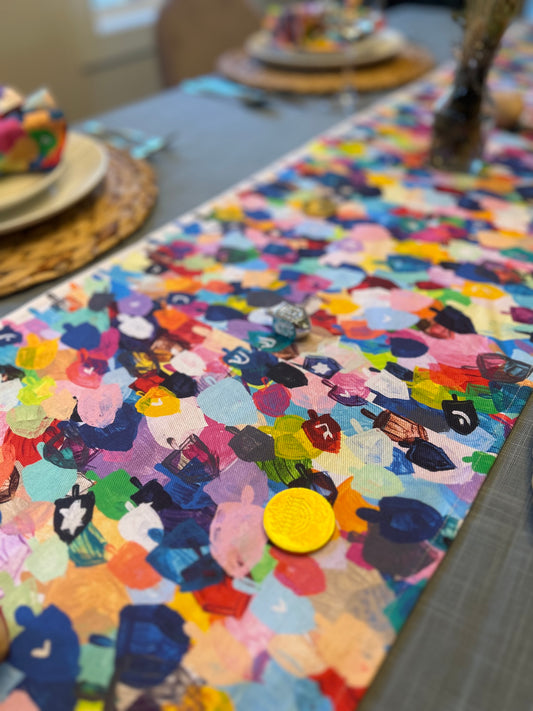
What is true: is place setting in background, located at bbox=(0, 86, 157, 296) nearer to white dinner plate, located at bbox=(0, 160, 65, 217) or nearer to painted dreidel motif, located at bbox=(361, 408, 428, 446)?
white dinner plate, located at bbox=(0, 160, 65, 217)

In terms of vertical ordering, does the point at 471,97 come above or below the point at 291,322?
above

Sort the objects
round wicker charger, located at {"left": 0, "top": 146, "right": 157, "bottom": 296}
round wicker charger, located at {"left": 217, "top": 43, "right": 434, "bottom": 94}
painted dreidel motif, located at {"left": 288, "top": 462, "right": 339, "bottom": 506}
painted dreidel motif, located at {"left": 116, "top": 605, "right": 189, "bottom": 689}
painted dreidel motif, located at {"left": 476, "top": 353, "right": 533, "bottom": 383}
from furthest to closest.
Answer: round wicker charger, located at {"left": 217, "top": 43, "right": 434, "bottom": 94}, round wicker charger, located at {"left": 0, "top": 146, "right": 157, "bottom": 296}, painted dreidel motif, located at {"left": 476, "top": 353, "right": 533, "bottom": 383}, painted dreidel motif, located at {"left": 288, "top": 462, "right": 339, "bottom": 506}, painted dreidel motif, located at {"left": 116, "top": 605, "right": 189, "bottom": 689}

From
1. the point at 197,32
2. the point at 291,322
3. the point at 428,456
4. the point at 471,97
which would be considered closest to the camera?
the point at 428,456

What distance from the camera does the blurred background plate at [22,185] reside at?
75cm

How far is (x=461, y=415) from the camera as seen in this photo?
0.52 m

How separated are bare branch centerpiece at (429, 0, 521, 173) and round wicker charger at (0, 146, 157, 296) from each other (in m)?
0.50

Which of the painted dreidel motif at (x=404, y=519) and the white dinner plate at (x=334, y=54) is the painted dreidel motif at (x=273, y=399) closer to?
the painted dreidel motif at (x=404, y=519)

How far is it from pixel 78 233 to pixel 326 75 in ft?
2.72

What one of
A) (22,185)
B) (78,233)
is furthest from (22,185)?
(78,233)

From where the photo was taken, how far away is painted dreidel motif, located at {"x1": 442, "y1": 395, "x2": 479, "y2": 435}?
51 cm

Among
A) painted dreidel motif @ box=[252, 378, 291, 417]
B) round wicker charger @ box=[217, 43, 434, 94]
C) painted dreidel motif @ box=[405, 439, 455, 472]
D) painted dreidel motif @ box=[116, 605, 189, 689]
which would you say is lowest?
painted dreidel motif @ box=[116, 605, 189, 689]

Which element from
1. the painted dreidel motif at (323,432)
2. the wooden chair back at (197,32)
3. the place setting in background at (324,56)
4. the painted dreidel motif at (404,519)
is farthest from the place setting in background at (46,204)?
the wooden chair back at (197,32)

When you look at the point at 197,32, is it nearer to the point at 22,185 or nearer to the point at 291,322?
the point at 22,185

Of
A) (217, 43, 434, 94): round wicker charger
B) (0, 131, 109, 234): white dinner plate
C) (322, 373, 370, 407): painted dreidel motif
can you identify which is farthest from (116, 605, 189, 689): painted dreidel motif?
(217, 43, 434, 94): round wicker charger
